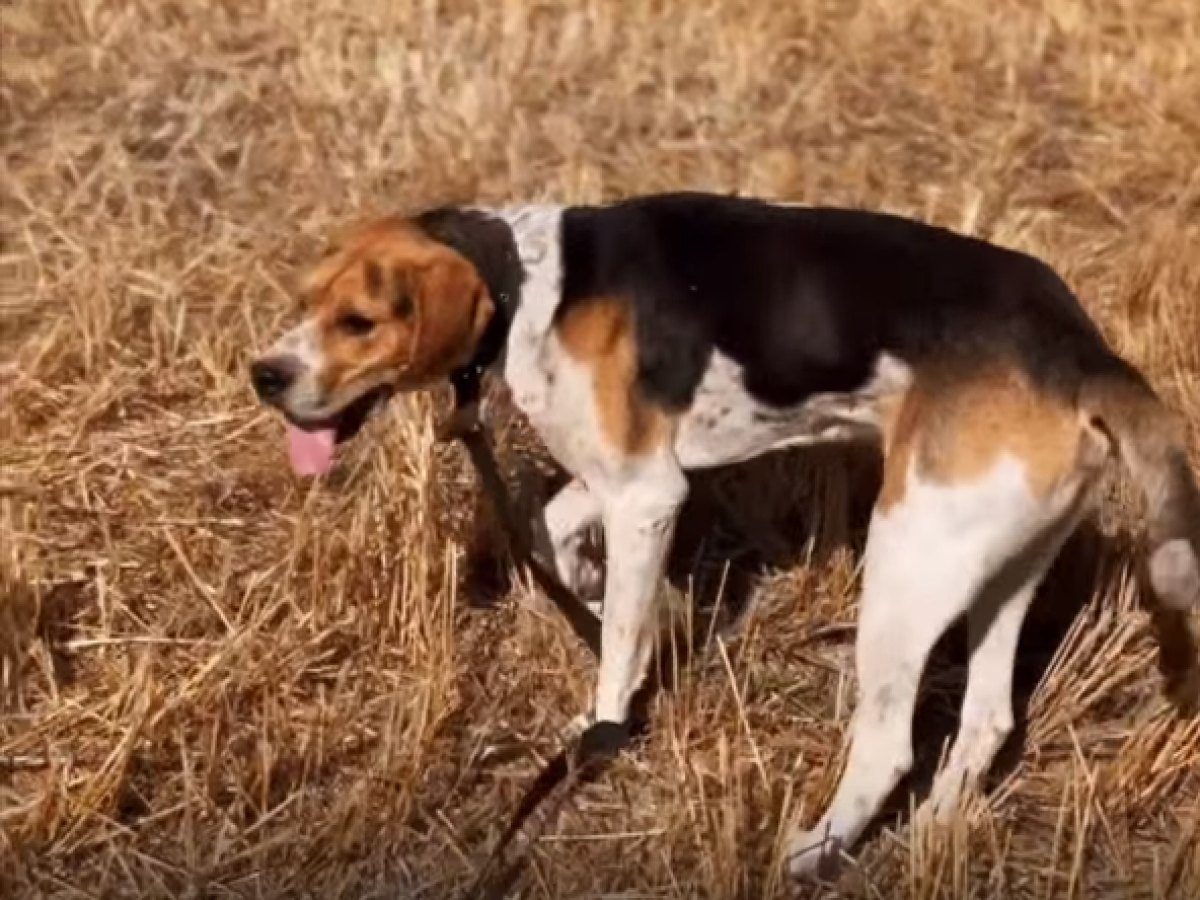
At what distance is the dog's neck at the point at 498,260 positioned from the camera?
5301 millimetres

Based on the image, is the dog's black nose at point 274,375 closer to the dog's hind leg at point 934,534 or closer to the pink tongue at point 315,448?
the pink tongue at point 315,448

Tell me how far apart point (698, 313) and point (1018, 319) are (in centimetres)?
72

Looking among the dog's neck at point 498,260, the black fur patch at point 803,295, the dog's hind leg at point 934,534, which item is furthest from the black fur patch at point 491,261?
the dog's hind leg at point 934,534

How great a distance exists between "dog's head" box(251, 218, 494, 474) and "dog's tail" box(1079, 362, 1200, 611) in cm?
137

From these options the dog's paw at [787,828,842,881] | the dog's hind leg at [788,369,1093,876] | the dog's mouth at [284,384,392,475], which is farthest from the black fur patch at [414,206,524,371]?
the dog's paw at [787,828,842,881]

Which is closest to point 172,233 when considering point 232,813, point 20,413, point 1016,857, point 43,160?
point 43,160

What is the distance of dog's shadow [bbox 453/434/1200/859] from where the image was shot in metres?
5.70

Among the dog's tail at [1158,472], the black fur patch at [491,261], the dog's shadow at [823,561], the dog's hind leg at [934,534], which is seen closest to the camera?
the dog's tail at [1158,472]

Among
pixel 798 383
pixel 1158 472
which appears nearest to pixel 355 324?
pixel 798 383

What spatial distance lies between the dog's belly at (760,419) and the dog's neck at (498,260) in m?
0.44

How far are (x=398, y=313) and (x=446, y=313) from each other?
11cm

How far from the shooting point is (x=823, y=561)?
6.25 meters

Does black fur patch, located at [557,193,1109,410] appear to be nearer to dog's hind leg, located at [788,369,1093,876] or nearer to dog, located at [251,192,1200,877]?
dog, located at [251,192,1200,877]

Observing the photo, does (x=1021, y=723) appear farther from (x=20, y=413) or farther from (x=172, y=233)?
(x=172, y=233)
